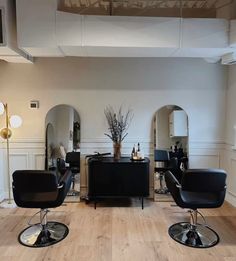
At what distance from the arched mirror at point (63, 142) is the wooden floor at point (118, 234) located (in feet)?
1.90

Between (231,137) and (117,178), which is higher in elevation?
(231,137)

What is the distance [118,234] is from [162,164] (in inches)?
59.1

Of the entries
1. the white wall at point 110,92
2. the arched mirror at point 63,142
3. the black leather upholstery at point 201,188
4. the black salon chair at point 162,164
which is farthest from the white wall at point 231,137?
the arched mirror at point 63,142

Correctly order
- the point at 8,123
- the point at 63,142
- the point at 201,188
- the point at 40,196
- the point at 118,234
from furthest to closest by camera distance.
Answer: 1. the point at 63,142
2. the point at 8,123
3. the point at 118,234
4. the point at 40,196
5. the point at 201,188

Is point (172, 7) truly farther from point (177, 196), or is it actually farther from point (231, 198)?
point (231, 198)

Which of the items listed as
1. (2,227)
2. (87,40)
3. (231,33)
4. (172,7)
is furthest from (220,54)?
(2,227)

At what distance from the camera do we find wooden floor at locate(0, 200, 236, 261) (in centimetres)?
263

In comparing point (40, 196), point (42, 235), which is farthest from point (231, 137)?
point (42, 235)

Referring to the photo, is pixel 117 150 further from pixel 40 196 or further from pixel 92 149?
pixel 40 196

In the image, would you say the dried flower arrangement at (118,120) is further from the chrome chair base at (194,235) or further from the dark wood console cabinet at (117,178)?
the chrome chair base at (194,235)

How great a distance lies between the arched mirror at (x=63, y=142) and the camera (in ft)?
13.6

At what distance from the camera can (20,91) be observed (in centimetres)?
412

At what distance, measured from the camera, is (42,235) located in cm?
294

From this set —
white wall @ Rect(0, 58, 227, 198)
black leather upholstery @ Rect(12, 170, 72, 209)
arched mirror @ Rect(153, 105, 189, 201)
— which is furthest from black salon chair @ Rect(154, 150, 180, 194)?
black leather upholstery @ Rect(12, 170, 72, 209)
